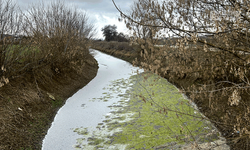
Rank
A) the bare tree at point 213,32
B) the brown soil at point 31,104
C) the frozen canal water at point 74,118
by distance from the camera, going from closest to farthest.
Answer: the bare tree at point 213,32, the brown soil at point 31,104, the frozen canal water at point 74,118

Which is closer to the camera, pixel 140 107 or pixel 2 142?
pixel 2 142

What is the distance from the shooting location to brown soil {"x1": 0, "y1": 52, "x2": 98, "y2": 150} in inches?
196

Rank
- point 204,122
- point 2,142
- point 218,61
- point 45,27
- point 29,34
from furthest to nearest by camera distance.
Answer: point 45,27, point 29,34, point 218,61, point 204,122, point 2,142

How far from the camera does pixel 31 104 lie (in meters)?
6.95

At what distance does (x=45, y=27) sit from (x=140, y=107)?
251 inches

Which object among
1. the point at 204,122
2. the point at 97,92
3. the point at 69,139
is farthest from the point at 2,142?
the point at 97,92

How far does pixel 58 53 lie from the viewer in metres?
10.8

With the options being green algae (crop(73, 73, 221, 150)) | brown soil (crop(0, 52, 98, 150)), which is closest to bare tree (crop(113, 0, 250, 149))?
green algae (crop(73, 73, 221, 150))

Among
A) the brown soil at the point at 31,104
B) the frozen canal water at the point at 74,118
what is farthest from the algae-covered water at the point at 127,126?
the brown soil at the point at 31,104

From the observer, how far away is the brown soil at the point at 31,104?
4.97 meters

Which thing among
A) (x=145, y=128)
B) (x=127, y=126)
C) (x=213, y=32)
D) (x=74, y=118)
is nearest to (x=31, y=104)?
(x=74, y=118)

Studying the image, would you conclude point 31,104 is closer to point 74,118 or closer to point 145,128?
point 74,118

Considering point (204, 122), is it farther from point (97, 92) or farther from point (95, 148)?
point (97, 92)

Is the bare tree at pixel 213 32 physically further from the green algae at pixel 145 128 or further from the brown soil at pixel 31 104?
the brown soil at pixel 31 104
